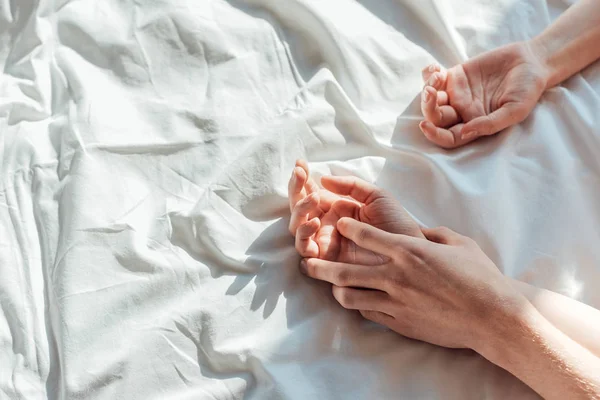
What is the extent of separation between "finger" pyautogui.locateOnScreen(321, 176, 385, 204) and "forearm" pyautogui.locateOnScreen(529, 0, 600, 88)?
351 millimetres

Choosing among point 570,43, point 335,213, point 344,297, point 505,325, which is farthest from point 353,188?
point 570,43

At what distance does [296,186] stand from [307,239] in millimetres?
73

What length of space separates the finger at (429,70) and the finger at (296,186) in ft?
0.93

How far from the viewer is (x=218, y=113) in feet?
3.04

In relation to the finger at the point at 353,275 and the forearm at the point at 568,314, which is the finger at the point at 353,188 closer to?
the finger at the point at 353,275

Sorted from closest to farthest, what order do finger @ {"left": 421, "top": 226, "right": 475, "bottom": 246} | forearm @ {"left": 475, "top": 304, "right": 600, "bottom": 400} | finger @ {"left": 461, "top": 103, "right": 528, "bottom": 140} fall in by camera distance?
forearm @ {"left": 475, "top": 304, "right": 600, "bottom": 400}, finger @ {"left": 421, "top": 226, "right": 475, "bottom": 246}, finger @ {"left": 461, "top": 103, "right": 528, "bottom": 140}

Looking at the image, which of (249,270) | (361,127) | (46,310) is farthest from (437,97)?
(46,310)

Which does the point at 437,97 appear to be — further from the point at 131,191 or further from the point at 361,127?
the point at 131,191

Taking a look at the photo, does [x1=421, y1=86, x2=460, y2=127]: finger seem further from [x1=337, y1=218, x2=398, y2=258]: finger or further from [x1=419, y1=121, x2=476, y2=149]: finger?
[x1=337, y1=218, x2=398, y2=258]: finger

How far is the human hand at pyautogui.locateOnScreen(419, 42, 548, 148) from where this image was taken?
3.01ft

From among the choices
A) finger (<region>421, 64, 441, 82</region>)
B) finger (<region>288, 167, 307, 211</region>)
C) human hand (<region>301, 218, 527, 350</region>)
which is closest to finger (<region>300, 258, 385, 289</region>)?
human hand (<region>301, 218, 527, 350</region>)

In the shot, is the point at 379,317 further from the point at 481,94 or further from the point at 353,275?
the point at 481,94

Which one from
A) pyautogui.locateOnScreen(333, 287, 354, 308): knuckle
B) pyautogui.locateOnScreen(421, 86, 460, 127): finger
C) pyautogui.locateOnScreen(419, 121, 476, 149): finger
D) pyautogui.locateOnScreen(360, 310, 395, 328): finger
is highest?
pyautogui.locateOnScreen(421, 86, 460, 127): finger

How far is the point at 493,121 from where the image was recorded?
2.99 feet
